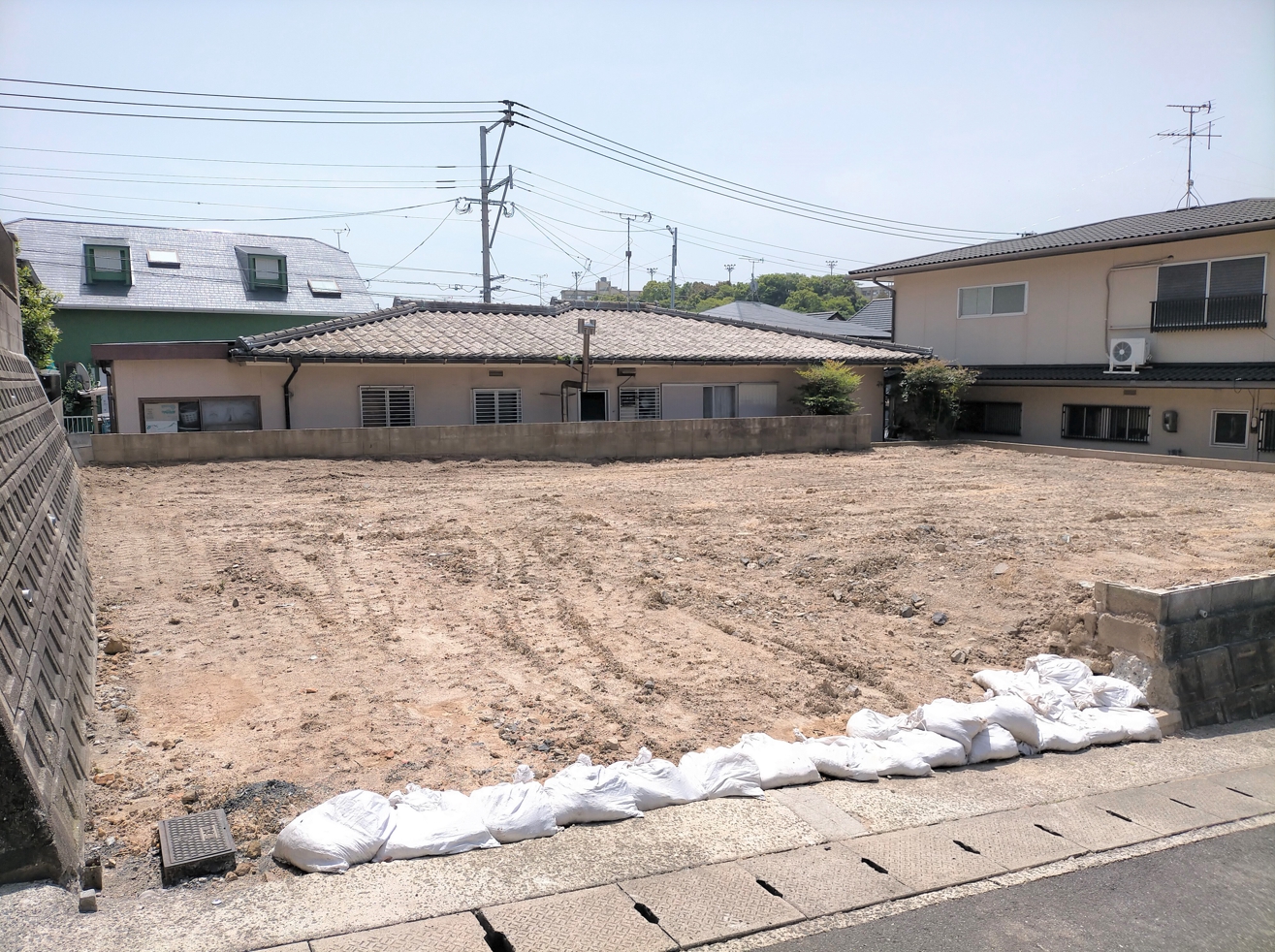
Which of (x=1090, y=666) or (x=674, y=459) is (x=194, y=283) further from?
(x=1090, y=666)

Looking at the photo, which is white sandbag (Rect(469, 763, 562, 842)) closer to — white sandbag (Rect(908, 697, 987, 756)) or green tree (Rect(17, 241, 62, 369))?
white sandbag (Rect(908, 697, 987, 756))

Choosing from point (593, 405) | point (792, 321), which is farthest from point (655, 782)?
point (792, 321)

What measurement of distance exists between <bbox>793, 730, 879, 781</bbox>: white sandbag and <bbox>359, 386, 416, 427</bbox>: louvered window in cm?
1358

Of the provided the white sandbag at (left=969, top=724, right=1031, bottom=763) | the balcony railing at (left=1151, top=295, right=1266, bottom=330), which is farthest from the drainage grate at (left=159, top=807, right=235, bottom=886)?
the balcony railing at (left=1151, top=295, right=1266, bottom=330)

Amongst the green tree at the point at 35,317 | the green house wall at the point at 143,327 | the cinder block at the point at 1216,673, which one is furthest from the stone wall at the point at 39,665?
the green house wall at the point at 143,327

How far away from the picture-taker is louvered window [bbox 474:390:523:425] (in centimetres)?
1831

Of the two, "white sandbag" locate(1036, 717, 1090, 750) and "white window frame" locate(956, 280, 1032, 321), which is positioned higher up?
"white window frame" locate(956, 280, 1032, 321)

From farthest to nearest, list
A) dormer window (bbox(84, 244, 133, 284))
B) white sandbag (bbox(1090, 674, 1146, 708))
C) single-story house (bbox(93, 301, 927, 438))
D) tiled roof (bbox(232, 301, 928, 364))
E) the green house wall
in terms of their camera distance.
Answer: dormer window (bbox(84, 244, 133, 284))
the green house wall
tiled roof (bbox(232, 301, 928, 364))
single-story house (bbox(93, 301, 927, 438))
white sandbag (bbox(1090, 674, 1146, 708))

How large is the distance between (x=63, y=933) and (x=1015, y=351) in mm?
23726

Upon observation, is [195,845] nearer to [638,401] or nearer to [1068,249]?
[638,401]

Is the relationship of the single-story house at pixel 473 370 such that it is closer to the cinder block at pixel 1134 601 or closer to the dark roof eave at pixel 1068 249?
the dark roof eave at pixel 1068 249

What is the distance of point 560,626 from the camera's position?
7430 mm

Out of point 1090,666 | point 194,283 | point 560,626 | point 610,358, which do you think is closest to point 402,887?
point 560,626

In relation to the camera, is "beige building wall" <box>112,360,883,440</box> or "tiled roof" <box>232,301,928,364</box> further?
"tiled roof" <box>232,301,928,364</box>
